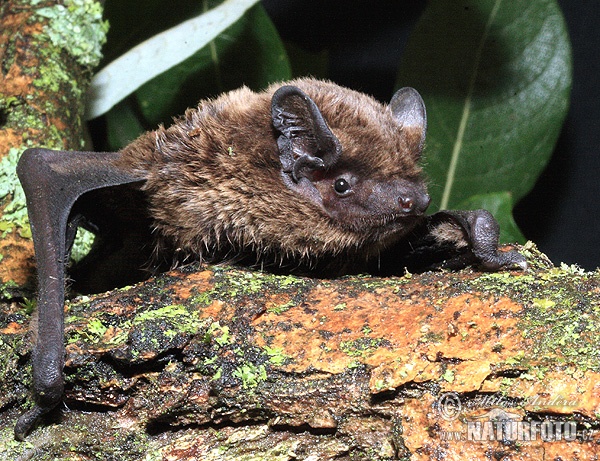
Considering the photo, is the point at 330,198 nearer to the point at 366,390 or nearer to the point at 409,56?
the point at 366,390

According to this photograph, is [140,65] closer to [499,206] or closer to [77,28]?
[77,28]

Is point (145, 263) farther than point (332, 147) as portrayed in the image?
Yes

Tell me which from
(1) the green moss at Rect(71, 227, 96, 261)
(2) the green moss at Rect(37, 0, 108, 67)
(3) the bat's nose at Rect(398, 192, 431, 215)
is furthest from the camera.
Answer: (2) the green moss at Rect(37, 0, 108, 67)

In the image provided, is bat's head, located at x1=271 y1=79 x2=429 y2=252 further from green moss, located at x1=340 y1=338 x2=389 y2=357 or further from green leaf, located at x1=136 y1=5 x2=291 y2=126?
green leaf, located at x1=136 y1=5 x2=291 y2=126

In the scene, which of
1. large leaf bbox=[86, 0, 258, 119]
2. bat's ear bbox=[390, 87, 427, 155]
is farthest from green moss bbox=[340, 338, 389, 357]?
large leaf bbox=[86, 0, 258, 119]

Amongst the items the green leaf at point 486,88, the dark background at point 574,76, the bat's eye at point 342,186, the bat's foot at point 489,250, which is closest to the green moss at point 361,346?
the bat's foot at point 489,250

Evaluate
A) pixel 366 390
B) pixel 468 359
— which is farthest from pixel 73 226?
pixel 468 359

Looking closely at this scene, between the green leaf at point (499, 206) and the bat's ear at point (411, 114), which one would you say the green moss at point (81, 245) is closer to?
the bat's ear at point (411, 114)
